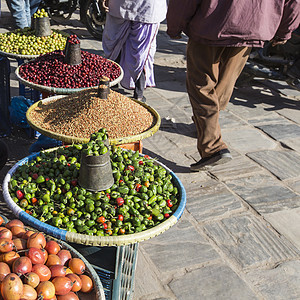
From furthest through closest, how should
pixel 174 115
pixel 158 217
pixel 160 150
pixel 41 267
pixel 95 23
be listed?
pixel 95 23 < pixel 174 115 < pixel 160 150 < pixel 158 217 < pixel 41 267

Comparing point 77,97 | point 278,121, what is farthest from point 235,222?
point 278,121

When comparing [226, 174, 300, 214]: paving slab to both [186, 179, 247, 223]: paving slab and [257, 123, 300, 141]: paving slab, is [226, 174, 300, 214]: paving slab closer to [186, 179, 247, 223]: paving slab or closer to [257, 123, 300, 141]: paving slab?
[186, 179, 247, 223]: paving slab

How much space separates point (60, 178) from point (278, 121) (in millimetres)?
3736

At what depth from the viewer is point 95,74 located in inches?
141

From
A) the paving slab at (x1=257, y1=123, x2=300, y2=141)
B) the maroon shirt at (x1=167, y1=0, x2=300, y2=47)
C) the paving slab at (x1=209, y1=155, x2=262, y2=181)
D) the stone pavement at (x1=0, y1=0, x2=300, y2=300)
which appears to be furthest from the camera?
the paving slab at (x1=257, y1=123, x2=300, y2=141)

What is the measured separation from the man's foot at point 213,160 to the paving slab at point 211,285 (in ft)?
3.78

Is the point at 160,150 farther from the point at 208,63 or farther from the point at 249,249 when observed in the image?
the point at 249,249

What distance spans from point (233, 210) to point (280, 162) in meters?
1.13

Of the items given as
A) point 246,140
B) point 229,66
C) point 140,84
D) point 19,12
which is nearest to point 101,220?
point 229,66

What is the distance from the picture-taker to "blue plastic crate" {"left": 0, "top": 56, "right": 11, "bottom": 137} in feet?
13.1

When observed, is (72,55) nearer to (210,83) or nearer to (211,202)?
(210,83)

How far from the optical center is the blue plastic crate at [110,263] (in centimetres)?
203

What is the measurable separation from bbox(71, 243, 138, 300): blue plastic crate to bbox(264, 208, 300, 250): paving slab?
1545mm

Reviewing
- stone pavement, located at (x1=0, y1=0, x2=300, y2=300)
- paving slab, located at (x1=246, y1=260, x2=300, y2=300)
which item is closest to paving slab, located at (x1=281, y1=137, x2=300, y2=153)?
stone pavement, located at (x1=0, y1=0, x2=300, y2=300)
